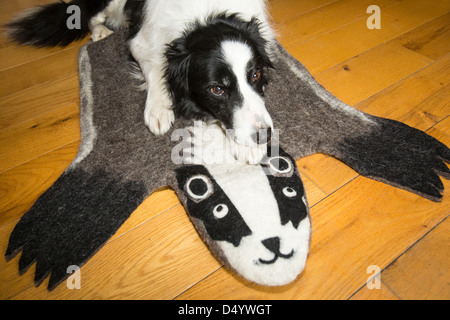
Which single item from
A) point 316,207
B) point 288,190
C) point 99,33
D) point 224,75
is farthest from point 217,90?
point 99,33

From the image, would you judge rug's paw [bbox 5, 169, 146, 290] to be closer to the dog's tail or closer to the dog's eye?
the dog's eye

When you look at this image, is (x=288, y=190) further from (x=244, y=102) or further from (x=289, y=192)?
(x=244, y=102)

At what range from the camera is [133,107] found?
4.97 feet

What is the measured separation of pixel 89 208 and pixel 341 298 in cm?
96

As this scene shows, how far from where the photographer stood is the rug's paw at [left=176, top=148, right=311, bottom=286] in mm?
937

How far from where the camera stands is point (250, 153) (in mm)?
1212

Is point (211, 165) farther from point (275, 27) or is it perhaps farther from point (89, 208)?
point (275, 27)

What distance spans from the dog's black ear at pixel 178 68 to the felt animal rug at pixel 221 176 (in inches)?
6.1

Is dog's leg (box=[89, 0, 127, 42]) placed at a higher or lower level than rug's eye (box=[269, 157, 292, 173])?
higher

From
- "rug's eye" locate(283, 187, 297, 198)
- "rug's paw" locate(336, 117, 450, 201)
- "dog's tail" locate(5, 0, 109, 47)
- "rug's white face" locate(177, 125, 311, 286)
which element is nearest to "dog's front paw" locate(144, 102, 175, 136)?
"rug's white face" locate(177, 125, 311, 286)

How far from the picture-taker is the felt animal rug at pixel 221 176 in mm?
992

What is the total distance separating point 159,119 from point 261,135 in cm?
Answer: 53

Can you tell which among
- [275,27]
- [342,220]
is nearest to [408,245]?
[342,220]

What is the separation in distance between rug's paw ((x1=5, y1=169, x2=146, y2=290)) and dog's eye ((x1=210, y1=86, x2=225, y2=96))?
51 cm
